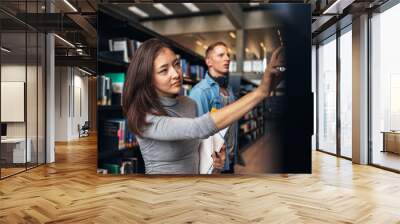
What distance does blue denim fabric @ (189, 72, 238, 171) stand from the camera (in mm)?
5500

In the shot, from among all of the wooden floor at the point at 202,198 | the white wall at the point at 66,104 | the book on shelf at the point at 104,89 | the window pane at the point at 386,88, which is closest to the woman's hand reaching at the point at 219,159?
the wooden floor at the point at 202,198

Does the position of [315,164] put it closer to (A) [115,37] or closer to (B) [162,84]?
(B) [162,84]

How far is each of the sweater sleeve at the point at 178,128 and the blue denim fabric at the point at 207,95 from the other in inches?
6.0

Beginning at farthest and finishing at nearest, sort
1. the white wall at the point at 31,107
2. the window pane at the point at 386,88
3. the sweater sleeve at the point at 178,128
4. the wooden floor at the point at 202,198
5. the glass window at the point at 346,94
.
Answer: the glass window at the point at 346,94 < the window pane at the point at 386,88 < the white wall at the point at 31,107 < the sweater sleeve at the point at 178,128 < the wooden floor at the point at 202,198

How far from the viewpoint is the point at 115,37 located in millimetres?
5500

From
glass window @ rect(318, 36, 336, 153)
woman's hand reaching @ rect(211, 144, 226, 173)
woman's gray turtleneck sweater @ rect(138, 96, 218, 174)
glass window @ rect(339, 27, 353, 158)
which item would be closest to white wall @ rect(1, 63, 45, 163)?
woman's gray turtleneck sweater @ rect(138, 96, 218, 174)

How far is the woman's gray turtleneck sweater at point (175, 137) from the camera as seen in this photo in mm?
5336

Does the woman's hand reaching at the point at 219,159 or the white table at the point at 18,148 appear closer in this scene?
the woman's hand reaching at the point at 219,159

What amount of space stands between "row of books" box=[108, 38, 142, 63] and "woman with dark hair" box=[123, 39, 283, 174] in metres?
0.08

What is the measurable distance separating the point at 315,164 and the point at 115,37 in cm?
451

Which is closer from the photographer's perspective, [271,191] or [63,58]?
[271,191]

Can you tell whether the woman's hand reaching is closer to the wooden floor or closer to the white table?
the wooden floor

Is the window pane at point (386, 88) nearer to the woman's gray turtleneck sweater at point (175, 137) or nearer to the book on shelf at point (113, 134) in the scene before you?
the woman's gray turtleneck sweater at point (175, 137)

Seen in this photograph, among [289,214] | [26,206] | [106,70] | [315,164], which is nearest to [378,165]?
[315,164]
